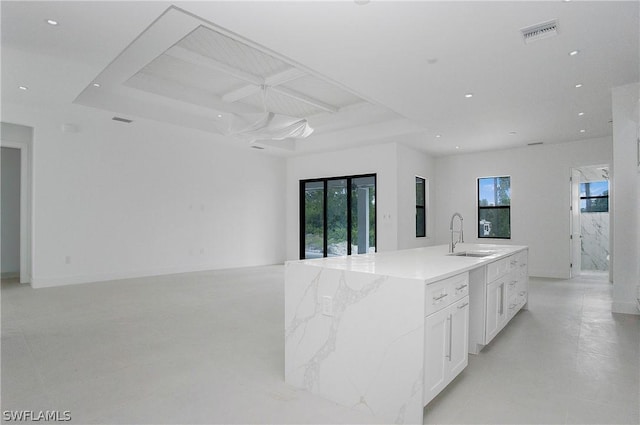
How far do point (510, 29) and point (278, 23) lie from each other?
2.05m

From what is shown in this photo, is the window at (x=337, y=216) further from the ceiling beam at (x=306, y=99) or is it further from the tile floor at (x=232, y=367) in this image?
the tile floor at (x=232, y=367)

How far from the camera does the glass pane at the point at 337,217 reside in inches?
338

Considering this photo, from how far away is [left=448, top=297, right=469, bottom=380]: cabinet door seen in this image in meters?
2.33

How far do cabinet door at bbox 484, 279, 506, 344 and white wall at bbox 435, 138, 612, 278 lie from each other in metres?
4.98

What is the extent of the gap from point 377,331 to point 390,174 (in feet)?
19.3

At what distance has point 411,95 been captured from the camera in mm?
4812

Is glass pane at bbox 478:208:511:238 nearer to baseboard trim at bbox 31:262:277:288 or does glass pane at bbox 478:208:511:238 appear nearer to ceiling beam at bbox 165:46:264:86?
ceiling beam at bbox 165:46:264:86

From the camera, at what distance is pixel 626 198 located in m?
4.57

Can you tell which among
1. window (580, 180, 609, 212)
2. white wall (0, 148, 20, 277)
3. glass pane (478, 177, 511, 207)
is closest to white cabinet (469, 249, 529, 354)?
glass pane (478, 177, 511, 207)

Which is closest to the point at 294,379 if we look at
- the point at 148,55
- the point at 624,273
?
the point at 148,55

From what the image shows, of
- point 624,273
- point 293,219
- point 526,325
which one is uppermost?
point 293,219

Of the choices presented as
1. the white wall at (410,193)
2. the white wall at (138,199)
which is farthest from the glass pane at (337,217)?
the white wall at (138,199)

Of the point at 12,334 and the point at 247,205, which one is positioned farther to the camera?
the point at 247,205

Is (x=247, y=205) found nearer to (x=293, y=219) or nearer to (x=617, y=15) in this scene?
(x=293, y=219)
